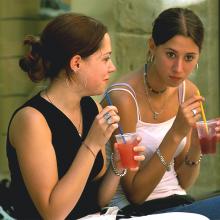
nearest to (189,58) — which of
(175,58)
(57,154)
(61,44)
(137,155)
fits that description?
(175,58)

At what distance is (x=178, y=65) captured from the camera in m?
3.63

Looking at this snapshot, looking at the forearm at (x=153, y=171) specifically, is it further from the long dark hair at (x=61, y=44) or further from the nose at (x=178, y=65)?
the long dark hair at (x=61, y=44)

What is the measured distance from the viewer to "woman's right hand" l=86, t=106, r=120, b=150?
2.98 meters

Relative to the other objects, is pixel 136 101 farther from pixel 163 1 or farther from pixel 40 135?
pixel 163 1

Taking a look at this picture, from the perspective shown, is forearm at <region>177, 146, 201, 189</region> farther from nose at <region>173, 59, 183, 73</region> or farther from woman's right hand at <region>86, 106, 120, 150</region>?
woman's right hand at <region>86, 106, 120, 150</region>

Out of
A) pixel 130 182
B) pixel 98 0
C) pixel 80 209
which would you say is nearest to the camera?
pixel 80 209

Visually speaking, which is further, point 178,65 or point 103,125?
point 178,65

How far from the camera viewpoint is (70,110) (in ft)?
10.7

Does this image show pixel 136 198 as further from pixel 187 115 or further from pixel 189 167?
pixel 187 115

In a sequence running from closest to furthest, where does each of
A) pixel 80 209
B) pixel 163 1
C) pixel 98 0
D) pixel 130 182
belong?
pixel 80 209
pixel 130 182
pixel 98 0
pixel 163 1

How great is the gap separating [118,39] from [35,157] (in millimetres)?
2953

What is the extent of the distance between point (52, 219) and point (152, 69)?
112 cm

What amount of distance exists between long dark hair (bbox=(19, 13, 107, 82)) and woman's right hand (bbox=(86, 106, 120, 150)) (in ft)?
0.96

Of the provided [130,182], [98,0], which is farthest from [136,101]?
[98,0]
